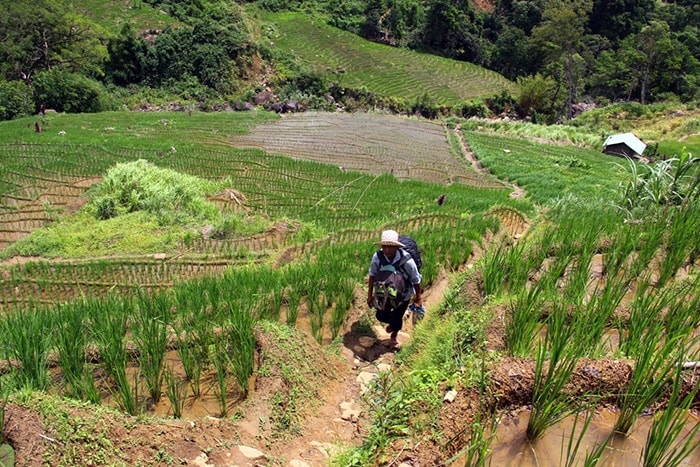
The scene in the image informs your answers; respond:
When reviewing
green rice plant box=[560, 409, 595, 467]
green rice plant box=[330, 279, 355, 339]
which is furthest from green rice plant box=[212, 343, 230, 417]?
green rice plant box=[560, 409, 595, 467]

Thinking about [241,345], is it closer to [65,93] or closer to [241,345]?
[241,345]

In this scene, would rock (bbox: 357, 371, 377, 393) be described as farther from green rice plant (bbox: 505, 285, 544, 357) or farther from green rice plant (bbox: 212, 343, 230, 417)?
green rice plant (bbox: 505, 285, 544, 357)

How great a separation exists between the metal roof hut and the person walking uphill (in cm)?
2547

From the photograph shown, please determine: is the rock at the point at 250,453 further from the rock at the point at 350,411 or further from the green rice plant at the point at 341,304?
the green rice plant at the point at 341,304

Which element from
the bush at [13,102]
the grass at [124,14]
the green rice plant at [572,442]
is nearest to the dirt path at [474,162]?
the green rice plant at [572,442]

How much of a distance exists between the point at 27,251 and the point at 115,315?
651 centimetres

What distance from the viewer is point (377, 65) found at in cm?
4744

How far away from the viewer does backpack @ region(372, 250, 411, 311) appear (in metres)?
4.11

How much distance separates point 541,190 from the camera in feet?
51.5

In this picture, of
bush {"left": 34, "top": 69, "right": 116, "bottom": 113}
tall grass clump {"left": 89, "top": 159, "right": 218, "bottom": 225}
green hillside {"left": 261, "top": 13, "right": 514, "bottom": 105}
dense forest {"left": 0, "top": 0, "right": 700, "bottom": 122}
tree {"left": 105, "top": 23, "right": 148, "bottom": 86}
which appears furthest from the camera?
green hillside {"left": 261, "top": 13, "right": 514, "bottom": 105}

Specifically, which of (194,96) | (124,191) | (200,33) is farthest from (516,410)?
(200,33)

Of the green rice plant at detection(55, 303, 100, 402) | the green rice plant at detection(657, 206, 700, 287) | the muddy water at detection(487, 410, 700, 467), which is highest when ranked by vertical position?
the green rice plant at detection(657, 206, 700, 287)

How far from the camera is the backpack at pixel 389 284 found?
411cm

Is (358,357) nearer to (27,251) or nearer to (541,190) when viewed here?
(27,251)
